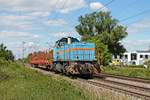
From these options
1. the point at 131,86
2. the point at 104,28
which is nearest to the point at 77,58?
the point at 131,86

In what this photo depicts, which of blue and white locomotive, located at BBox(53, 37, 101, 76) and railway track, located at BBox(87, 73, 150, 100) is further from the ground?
blue and white locomotive, located at BBox(53, 37, 101, 76)

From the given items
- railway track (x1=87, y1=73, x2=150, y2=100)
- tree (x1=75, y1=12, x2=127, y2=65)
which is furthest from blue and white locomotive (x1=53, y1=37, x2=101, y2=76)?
tree (x1=75, y1=12, x2=127, y2=65)

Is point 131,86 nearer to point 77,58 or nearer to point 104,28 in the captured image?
point 77,58

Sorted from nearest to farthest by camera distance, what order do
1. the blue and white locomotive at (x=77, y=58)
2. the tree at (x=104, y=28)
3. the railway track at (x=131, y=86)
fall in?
1. the railway track at (x=131, y=86)
2. the blue and white locomotive at (x=77, y=58)
3. the tree at (x=104, y=28)

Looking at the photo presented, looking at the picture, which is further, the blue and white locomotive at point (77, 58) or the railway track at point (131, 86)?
the blue and white locomotive at point (77, 58)

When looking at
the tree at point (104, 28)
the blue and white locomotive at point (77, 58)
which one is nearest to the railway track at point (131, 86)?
the blue and white locomotive at point (77, 58)

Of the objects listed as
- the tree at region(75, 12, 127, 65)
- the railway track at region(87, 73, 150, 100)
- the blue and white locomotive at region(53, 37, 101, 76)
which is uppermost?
the tree at region(75, 12, 127, 65)

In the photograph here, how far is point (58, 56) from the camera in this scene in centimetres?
3638

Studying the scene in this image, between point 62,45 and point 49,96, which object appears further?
point 62,45

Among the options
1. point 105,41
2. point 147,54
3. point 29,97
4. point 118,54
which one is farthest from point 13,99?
point 147,54

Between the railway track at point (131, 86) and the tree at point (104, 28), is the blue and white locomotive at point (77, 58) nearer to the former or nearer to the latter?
the railway track at point (131, 86)

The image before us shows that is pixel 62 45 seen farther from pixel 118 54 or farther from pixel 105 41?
pixel 118 54

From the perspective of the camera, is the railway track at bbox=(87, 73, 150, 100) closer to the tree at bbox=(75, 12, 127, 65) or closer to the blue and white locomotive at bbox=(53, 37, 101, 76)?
the blue and white locomotive at bbox=(53, 37, 101, 76)

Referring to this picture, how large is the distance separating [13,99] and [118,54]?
3647 inches
